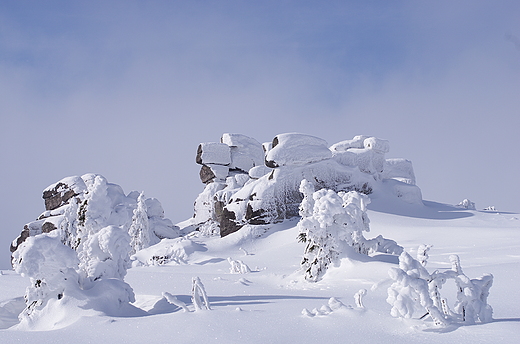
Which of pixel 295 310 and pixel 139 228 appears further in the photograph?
pixel 139 228

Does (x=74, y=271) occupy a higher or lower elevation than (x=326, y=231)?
lower

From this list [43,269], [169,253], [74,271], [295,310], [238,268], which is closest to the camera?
[295,310]

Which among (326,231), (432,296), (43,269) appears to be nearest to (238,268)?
(326,231)

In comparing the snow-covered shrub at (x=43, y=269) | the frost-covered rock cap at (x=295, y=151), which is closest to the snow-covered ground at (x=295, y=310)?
the snow-covered shrub at (x=43, y=269)

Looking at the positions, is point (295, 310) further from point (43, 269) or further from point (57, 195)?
point (57, 195)

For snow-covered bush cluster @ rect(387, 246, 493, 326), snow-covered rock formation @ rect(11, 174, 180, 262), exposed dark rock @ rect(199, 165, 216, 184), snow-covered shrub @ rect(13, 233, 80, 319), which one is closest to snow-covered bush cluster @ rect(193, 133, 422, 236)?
snow-covered rock formation @ rect(11, 174, 180, 262)

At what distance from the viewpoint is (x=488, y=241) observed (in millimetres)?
13391

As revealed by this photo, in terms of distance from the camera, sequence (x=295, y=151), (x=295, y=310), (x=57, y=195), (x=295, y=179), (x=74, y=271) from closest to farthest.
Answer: (x=295, y=310)
(x=74, y=271)
(x=295, y=179)
(x=295, y=151)
(x=57, y=195)

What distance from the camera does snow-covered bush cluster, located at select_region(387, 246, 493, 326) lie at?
14.7ft

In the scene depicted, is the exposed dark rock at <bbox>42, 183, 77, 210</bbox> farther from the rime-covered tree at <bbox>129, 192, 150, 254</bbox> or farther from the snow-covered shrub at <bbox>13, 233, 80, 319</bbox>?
the snow-covered shrub at <bbox>13, 233, 80, 319</bbox>

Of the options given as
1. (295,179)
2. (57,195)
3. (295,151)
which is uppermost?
(295,151)

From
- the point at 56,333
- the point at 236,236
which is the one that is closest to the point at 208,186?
the point at 236,236

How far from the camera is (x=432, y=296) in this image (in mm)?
4770

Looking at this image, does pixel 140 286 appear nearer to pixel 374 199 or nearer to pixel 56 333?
pixel 56 333
